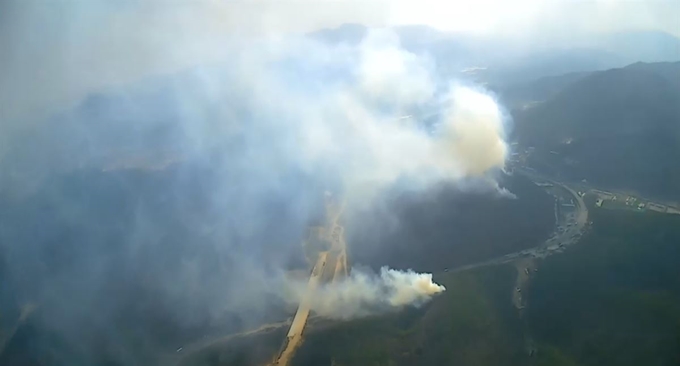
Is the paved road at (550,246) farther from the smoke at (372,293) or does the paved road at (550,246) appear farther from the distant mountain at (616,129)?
the distant mountain at (616,129)

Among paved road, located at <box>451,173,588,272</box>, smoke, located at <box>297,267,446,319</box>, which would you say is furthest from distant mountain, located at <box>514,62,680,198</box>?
smoke, located at <box>297,267,446,319</box>

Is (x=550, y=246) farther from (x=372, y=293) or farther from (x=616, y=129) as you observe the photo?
(x=616, y=129)

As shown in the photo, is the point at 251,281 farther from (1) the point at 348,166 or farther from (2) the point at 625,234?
(2) the point at 625,234

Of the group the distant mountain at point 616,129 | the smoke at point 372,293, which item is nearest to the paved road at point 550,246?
the smoke at point 372,293

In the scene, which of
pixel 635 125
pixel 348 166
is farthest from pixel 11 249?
pixel 635 125

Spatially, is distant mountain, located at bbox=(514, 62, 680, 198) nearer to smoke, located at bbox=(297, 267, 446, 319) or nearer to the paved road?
the paved road
